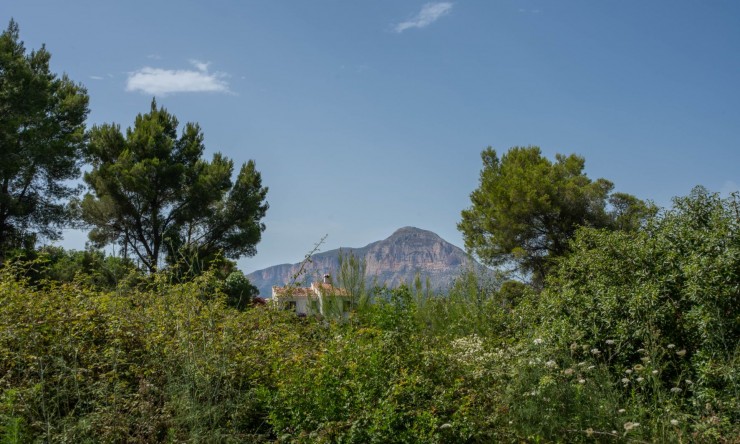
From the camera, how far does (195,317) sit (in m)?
5.10

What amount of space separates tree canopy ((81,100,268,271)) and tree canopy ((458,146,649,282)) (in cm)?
1076

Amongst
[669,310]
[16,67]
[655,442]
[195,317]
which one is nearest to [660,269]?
[669,310]

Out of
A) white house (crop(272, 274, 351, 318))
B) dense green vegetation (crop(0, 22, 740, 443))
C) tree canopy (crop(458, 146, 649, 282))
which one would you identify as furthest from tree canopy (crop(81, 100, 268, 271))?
dense green vegetation (crop(0, 22, 740, 443))

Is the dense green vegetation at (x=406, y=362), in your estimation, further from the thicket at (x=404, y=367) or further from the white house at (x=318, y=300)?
the white house at (x=318, y=300)

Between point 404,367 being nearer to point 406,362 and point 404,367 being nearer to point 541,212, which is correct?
point 406,362

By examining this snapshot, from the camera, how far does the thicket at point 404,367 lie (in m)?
4.08

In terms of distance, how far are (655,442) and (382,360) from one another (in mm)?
1938

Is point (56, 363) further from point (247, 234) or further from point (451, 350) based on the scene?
point (247, 234)

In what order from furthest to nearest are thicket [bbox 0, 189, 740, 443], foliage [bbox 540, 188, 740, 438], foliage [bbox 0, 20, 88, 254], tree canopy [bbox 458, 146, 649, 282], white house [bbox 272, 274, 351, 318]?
tree canopy [bbox 458, 146, 649, 282] → foliage [bbox 0, 20, 88, 254] → white house [bbox 272, 274, 351, 318] → foliage [bbox 540, 188, 740, 438] → thicket [bbox 0, 189, 740, 443]

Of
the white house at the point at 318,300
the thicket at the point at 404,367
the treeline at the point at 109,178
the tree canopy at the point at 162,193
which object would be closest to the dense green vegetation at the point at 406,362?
the thicket at the point at 404,367

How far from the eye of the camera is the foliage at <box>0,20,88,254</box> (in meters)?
19.7

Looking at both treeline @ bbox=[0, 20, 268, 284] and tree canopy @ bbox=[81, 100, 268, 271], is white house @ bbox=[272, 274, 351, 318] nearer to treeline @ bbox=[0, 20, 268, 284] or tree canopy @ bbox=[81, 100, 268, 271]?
treeline @ bbox=[0, 20, 268, 284]

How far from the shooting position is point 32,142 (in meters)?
20.3

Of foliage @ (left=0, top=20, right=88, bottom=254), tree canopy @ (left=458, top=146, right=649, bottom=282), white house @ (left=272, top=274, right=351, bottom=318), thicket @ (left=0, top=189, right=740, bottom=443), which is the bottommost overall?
thicket @ (left=0, top=189, right=740, bottom=443)
